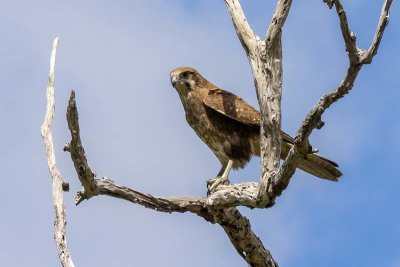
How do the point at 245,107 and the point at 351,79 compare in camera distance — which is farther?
the point at 245,107

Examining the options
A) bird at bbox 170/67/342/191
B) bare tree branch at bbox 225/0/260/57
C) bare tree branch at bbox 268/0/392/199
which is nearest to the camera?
bare tree branch at bbox 268/0/392/199

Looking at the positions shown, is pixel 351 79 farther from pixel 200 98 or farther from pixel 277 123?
pixel 200 98

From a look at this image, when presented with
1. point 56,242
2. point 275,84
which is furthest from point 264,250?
point 56,242

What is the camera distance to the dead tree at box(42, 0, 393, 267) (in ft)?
21.5

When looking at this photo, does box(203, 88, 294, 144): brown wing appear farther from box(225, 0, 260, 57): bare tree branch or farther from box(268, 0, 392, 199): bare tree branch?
box(268, 0, 392, 199): bare tree branch

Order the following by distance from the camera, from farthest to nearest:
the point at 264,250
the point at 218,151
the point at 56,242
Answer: the point at 218,151 < the point at 264,250 < the point at 56,242

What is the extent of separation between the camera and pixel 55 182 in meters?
7.17

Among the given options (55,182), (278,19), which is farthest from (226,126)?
(55,182)

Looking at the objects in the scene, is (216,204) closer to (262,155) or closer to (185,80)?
(262,155)

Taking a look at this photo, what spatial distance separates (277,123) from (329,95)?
39.8 inches

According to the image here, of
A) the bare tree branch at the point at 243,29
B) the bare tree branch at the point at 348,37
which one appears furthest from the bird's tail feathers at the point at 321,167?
the bare tree branch at the point at 348,37

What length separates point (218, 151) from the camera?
31.8ft

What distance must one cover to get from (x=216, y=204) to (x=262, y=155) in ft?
2.50

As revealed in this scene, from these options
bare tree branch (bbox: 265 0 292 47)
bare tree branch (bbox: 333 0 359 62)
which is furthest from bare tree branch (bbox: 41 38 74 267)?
bare tree branch (bbox: 333 0 359 62)
